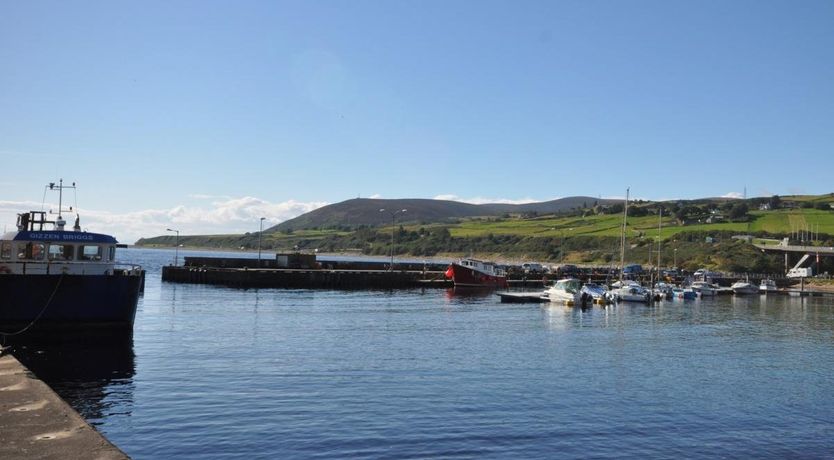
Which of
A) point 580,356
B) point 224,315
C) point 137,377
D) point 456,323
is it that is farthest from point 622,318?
point 137,377

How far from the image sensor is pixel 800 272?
14050 centimetres

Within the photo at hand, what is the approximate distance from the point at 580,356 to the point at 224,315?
2801 centimetres

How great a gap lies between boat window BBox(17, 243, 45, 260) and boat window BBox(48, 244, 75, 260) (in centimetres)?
50

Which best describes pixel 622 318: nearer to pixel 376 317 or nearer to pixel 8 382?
pixel 376 317

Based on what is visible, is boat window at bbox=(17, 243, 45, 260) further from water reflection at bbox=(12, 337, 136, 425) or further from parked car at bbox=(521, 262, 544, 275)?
parked car at bbox=(521, 262, 544, 275)

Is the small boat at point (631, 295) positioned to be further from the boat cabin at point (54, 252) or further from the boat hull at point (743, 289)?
the boat cabin at point (54, 252)

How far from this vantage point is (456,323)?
51656 mm

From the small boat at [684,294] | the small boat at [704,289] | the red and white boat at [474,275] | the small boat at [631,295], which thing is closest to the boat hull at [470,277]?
the red and white boat at [474,275]

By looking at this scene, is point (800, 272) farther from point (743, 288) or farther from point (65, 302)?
point (65, 302)

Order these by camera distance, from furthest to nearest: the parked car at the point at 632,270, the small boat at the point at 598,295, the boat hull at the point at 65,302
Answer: the parked car at the point at 632,270
the small boat at the point at 598,295
the boat hull at the point at 65,302

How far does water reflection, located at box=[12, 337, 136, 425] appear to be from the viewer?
23000 mm

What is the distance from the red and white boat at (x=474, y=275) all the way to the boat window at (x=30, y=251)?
234 ft

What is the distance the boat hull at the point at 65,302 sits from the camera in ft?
110

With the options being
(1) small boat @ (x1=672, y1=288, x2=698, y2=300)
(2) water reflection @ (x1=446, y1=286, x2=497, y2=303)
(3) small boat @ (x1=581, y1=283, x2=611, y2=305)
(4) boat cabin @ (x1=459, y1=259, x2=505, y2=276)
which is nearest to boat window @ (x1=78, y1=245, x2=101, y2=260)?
(2) water reflection @ (x1=446, y1=286, x2=497, y2=303)
